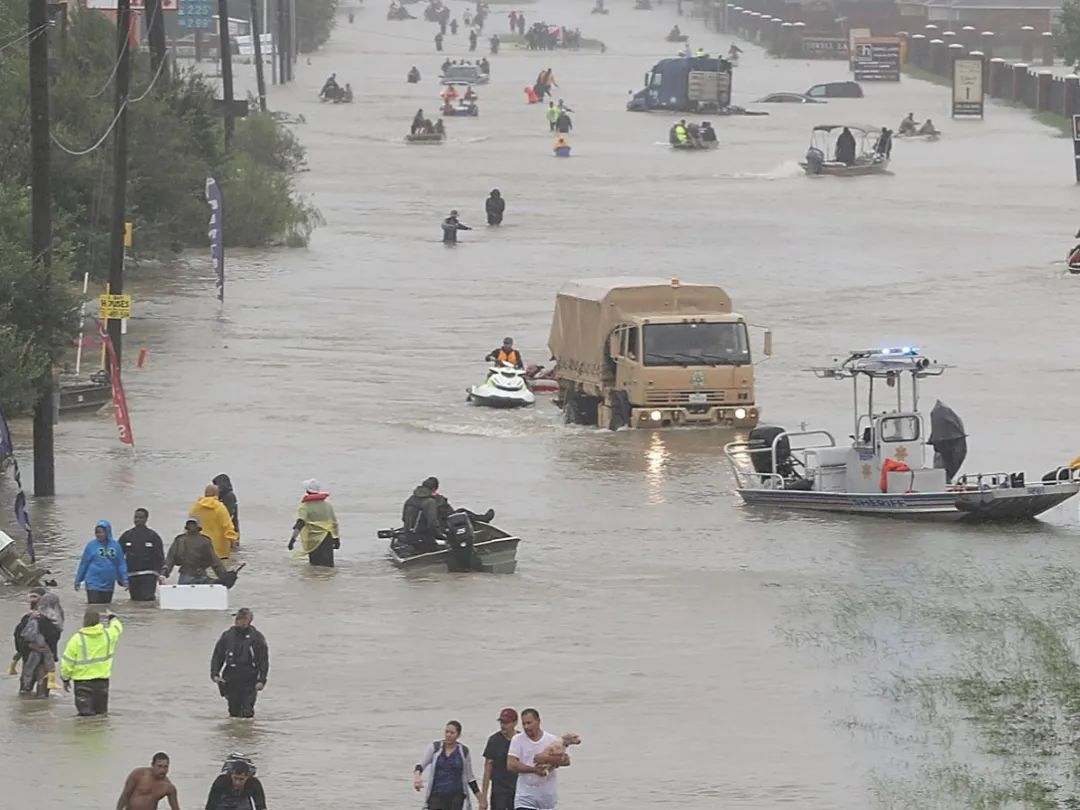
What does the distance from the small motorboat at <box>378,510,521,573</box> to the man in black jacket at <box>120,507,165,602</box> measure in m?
Answer: 3.43

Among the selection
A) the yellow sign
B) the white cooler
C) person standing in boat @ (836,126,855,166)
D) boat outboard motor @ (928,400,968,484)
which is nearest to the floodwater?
the white cooler

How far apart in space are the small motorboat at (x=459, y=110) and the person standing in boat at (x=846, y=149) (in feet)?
86.7

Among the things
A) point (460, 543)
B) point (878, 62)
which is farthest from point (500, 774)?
point (878, 62)

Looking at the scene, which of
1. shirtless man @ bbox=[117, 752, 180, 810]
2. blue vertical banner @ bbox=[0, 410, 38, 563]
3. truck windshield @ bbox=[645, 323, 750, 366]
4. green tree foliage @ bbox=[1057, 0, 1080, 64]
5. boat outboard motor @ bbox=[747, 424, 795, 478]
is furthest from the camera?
green tree foliage @ bbox=[1057, 0, 1080, 64]

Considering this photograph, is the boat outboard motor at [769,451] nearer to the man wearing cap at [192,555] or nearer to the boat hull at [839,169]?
the man wearing cap at [192,555]

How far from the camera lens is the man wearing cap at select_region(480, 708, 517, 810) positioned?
53.0 feet

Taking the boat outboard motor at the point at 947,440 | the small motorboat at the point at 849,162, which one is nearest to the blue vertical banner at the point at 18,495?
the boat outboard motor at the point at 947,440

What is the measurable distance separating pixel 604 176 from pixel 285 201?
21594 millimetres

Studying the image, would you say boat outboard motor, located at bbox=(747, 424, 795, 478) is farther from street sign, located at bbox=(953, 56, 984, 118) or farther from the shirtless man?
street sign, located at bbox=(953, 56, 984, 118)

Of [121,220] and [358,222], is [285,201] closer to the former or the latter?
[358,222]

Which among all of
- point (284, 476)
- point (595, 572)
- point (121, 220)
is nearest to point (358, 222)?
point (121, 220)

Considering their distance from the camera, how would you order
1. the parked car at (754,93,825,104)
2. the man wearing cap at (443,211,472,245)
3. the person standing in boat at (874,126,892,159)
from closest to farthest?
the man wearing cap at (443,211,472,245) → the person standing in boat at (874,126,892,159) → the parked car at (754,93,825,104)

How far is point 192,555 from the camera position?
24844 mm

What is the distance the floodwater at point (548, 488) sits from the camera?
Answer: 2003cm
